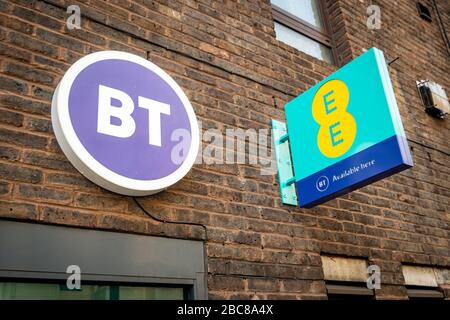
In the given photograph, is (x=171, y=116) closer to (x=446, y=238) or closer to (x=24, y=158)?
(x=24, y=158)

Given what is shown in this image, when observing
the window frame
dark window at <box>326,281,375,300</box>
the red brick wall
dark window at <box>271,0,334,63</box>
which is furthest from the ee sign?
dark window at <box>271,0,334,63</box>

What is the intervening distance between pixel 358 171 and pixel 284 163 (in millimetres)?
870

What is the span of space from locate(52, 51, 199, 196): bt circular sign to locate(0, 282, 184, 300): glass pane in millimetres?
539

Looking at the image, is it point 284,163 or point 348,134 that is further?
point 284,163

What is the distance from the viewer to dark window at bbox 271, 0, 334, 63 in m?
4.46

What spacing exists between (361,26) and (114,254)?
422 centimetres

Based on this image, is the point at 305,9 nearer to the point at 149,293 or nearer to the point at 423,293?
the point at 423,293

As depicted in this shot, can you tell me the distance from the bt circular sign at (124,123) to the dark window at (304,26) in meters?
2.00

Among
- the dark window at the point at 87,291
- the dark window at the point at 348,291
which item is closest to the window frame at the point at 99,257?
the dark window at the point at 87,291

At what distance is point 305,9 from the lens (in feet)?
16.4

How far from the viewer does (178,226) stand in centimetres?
263

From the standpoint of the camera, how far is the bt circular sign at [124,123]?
7.57 feet

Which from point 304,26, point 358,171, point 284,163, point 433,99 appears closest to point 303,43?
point 304,26

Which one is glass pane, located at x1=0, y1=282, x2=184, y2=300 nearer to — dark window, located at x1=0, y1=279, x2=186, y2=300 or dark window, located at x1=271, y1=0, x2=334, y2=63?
dark window, located at x1=0, y1=279, x2=186, y2=300
